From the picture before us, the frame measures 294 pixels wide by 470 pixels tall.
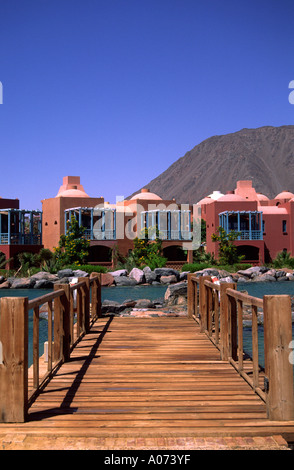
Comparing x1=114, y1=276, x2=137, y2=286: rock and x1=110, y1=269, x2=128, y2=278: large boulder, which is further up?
x1=110, y1=269, x2=128, y2=278: large boulder

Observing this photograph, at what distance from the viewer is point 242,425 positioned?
390cm

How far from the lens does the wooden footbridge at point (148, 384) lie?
391cm

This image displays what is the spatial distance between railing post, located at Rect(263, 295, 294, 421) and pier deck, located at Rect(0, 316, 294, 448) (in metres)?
0.12

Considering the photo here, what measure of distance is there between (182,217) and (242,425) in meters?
37.8

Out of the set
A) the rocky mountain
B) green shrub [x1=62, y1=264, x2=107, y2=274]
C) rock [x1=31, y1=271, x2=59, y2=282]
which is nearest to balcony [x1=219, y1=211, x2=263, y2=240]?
green shrub [x1=62, y1=264, x2=107, y2=274]

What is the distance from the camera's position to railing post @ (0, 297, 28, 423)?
13.1ft

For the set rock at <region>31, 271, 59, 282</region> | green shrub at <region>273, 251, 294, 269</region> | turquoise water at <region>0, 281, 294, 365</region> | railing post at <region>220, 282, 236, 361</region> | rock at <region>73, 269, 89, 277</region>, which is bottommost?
turquoise water at <region>0, 281, 294, 365</region>

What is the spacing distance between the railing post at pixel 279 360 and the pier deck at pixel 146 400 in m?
0.12

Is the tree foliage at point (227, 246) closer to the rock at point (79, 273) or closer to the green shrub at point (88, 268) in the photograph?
the green shrub at point (88, 268)

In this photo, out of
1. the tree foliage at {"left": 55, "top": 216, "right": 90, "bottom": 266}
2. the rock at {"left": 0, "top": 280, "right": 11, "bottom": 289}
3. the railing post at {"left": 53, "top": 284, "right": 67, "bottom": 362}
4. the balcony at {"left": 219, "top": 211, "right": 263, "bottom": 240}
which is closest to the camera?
the railing post at {"left": 53, "top": 284, "right": 67, "bottom": 362}

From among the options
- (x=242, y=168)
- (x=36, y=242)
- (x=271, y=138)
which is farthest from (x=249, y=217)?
(x=271, y=138)

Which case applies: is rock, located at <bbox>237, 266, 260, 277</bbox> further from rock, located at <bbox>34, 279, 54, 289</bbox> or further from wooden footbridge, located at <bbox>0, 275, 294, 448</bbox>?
wooden footbridge, located at <bbox>0, 275, 294, 448</bbox>

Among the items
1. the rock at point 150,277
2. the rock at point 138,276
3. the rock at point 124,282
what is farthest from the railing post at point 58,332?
the rock at point 150,277

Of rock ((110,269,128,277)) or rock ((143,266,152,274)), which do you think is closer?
rock ((143,266,152,274))
